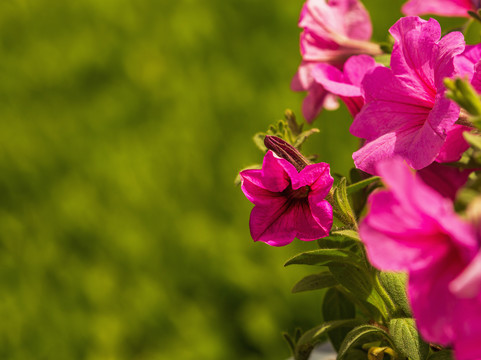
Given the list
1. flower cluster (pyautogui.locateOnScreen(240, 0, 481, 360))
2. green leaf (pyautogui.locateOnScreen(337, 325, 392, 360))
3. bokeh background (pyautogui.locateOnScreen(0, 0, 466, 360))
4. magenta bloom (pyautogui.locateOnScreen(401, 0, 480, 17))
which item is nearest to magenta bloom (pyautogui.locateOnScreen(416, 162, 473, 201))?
flower cluster (pyautogui.locateOnScreen(240, 0, 481, 360))

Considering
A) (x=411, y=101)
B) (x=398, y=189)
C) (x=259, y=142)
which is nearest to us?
(x=398, y=189)

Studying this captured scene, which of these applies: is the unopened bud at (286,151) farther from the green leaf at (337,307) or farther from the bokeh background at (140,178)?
the bokeh background at (140,178)

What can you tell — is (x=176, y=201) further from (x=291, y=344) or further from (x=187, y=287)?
(x=291, y=344)

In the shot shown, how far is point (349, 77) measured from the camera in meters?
0.46

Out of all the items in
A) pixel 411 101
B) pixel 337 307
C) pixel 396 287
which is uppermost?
pixel 411 101

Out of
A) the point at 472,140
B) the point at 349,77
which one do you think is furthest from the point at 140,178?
the point at 472,140

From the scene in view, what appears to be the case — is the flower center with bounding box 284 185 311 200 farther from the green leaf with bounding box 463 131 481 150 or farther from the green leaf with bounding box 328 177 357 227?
the green leaf with bounding box 463 131 481 150

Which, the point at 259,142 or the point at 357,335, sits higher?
the point at 259,142

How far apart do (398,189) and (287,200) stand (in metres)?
0.18

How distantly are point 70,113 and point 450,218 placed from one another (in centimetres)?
148

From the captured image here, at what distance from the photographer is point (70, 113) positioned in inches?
63.3

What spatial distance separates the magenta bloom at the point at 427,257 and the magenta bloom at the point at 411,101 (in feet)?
0.34

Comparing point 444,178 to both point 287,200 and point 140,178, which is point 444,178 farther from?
point 140,178

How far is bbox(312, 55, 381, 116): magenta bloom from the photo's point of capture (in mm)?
445
